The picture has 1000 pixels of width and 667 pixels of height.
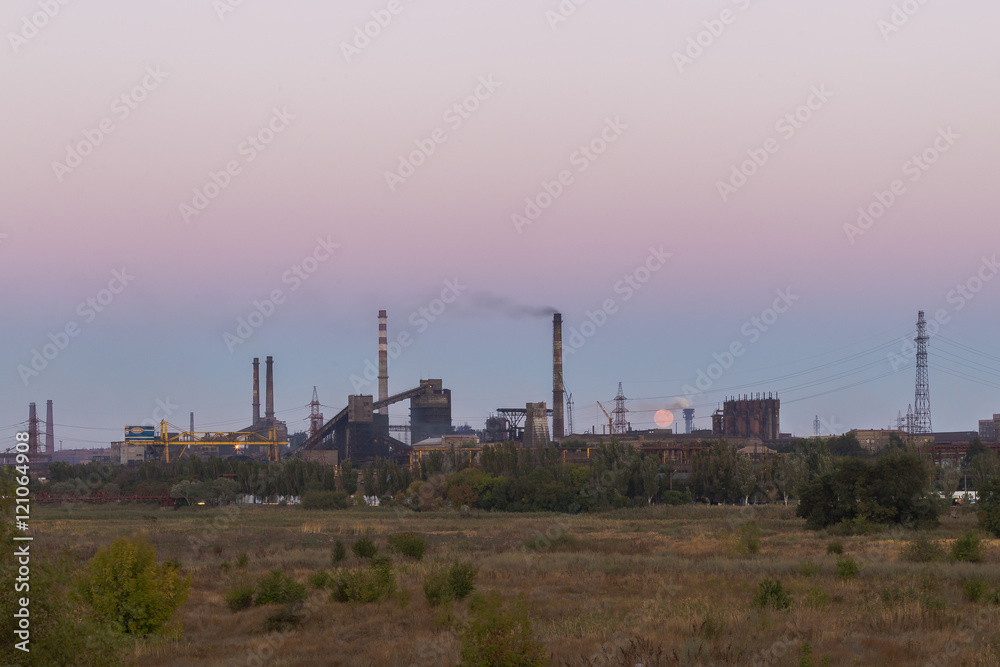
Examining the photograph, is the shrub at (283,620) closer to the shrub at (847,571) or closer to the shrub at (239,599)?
the shrub at (239,599)

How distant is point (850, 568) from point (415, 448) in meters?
115

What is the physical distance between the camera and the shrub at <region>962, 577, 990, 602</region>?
67.9 feet

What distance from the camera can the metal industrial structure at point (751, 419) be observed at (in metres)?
176

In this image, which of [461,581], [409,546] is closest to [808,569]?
[461,581]

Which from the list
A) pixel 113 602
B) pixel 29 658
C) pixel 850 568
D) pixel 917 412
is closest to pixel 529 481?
pixel 850 568

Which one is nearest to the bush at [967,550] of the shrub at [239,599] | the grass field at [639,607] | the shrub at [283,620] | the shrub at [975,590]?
the grass field at [639,607]

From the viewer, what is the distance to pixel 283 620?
20422mm

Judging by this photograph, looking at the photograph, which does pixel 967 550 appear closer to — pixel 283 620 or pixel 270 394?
pixel 283 620

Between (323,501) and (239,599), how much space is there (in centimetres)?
6260

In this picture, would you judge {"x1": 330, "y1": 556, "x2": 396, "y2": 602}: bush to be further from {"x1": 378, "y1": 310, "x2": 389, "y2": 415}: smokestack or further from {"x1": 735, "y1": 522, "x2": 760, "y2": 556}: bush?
{"x1": 378, "y1": 310, "x2": 389, "y2": 415}: smokestack

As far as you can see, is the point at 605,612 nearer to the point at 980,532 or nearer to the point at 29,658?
the point at 29,658

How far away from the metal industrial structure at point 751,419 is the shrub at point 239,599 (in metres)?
159

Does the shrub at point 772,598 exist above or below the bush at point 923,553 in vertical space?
above

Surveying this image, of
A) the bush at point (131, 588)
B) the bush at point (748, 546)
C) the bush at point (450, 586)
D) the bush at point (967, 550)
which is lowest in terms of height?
the bush at point (748, 546)
